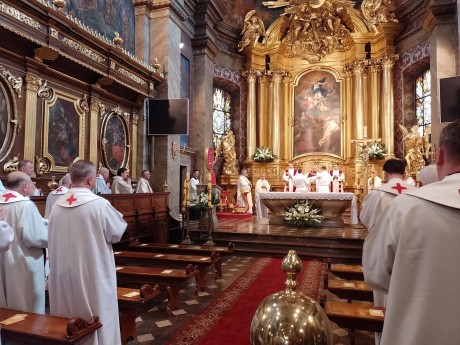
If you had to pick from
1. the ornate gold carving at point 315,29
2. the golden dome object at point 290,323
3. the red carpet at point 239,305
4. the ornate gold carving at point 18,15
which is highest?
the ornate gold carving at point 315,29

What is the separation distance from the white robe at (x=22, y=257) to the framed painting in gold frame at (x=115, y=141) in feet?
20.2

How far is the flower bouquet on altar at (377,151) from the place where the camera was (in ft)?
49.3

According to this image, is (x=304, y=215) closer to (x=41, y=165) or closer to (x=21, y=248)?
(x=41, y=165)

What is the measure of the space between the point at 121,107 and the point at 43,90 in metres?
2.89

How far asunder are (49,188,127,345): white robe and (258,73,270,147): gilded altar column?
47.9 ft

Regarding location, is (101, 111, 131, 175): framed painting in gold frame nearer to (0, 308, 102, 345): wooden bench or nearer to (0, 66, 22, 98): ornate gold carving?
(0, 66, 22, 98): ornate gold carving

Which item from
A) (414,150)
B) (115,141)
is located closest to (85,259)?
(115,141)

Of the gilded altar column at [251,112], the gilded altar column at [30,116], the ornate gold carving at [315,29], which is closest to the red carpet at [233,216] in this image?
the gilded altar column at [251,112]

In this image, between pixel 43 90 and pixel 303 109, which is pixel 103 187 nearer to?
pixel 43 90

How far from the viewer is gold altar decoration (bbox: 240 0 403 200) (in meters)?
15.6

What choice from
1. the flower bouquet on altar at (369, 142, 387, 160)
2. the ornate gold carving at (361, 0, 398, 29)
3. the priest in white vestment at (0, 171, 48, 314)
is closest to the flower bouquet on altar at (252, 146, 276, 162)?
the flower bouquet on altar at (369, 142, 387, 160)

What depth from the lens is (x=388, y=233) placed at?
1571 mm

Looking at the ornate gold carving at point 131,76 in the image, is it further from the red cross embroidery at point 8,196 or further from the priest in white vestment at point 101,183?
the red cross embroidery at point 8,196

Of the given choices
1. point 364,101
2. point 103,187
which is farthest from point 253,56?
point 103,187
